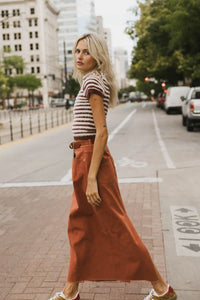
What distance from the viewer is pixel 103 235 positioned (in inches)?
108

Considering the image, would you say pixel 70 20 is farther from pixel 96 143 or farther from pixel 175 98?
pixel 96 143

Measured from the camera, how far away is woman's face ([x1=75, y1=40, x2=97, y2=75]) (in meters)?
2.71

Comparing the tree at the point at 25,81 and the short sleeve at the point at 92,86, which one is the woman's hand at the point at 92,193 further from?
the tree at the point at 25,81

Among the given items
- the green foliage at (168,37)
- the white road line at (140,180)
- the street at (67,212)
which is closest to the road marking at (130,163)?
the street at (67,212)

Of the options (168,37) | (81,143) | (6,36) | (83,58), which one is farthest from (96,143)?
(6,36)

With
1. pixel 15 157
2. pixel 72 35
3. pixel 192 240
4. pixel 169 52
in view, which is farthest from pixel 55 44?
pixel 192 240

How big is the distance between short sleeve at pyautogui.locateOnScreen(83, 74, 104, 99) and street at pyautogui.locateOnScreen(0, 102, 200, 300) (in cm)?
157

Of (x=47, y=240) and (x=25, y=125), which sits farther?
(x=25, y=125)

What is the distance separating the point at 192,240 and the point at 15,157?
28.3 ft

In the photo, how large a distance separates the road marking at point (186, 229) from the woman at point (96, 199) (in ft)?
4.47

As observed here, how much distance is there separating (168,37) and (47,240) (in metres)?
28.1

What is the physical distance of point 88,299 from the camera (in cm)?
314

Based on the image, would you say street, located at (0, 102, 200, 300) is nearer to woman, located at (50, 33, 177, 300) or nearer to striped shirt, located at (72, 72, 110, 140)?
woman, located at (50, 33, 177, 300)

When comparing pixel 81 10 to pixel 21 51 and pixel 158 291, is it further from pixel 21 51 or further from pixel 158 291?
pixel 158 291
